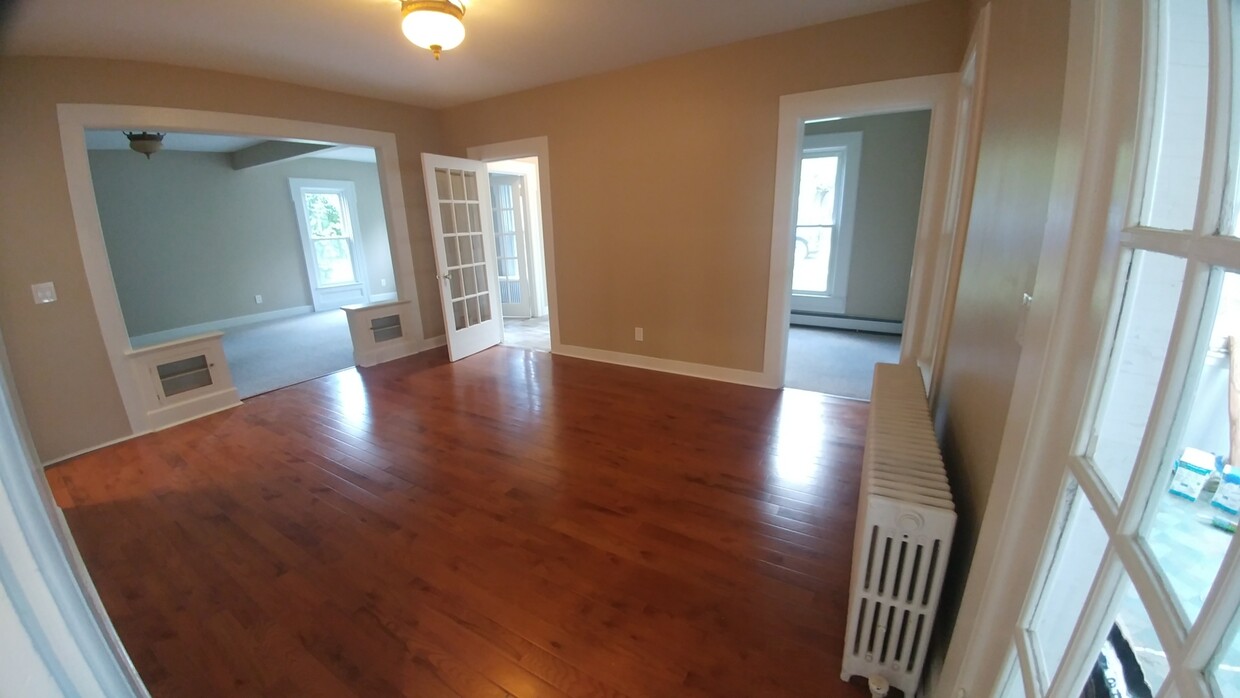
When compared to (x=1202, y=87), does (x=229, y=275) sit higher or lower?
lower

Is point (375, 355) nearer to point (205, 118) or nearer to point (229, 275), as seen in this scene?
point (205, 118)

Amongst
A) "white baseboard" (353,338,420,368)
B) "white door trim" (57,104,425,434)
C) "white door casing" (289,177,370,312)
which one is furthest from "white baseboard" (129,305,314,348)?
"white door trim" (57,104,425,434)

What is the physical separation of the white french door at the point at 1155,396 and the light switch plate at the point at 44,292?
4.74 m

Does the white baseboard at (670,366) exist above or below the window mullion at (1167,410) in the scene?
below

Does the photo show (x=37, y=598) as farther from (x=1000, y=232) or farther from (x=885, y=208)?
(x=885, y=208)

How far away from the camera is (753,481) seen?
2.36 meters

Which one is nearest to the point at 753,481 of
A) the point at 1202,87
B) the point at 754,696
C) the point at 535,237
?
Result: the point at 754,696

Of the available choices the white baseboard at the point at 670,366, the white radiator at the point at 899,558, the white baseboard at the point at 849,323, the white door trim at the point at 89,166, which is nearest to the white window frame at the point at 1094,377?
the white radiator at the point at 899,558

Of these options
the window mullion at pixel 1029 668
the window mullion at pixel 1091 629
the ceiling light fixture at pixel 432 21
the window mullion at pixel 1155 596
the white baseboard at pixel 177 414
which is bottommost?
the white baseboard at pixel 177 414

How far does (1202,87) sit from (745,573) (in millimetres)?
1747

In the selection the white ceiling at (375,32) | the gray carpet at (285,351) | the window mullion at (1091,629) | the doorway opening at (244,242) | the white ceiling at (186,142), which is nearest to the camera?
the window mullion at (1091,629)

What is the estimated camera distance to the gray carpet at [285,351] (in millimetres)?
4293

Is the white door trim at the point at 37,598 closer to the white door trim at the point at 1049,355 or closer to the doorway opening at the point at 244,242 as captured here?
the white door trim at the point at 1049,355

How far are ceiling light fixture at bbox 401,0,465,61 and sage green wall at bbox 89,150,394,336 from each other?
6.08m
